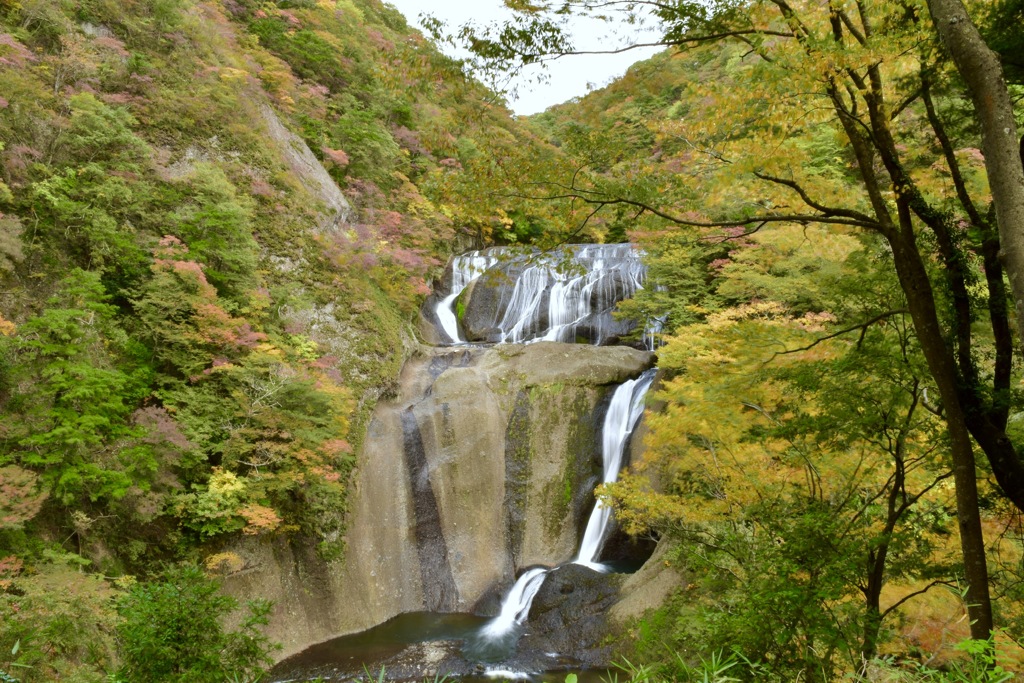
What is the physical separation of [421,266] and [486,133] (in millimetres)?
10359

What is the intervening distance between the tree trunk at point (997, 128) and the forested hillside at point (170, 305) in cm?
308

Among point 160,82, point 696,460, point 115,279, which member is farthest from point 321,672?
point 160,82

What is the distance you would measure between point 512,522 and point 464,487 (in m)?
1.31

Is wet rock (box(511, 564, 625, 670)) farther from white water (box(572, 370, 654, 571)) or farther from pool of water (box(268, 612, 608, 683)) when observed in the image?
white water (box(572, 370, 654, 571))

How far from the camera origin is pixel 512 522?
40.6 ft

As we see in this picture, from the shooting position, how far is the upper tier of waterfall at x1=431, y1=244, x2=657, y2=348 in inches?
638

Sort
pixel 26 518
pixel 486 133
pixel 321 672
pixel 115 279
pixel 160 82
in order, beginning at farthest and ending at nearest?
pixel 160 82, pixel 115 279, pixel 321 672, pixel 26 518, pixel 486 133

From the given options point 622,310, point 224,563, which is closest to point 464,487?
point 224,563

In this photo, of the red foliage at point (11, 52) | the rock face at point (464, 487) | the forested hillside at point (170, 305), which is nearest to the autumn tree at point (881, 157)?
the forested hillside at point (170, 305)

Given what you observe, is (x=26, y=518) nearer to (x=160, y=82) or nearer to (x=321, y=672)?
(x=321, y=672)

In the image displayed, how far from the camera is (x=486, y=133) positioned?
526 cm

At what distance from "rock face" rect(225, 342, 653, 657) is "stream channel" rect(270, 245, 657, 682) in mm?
47

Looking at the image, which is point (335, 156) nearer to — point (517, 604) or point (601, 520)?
point (601, 520)

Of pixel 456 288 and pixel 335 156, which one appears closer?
pixel 335 156
